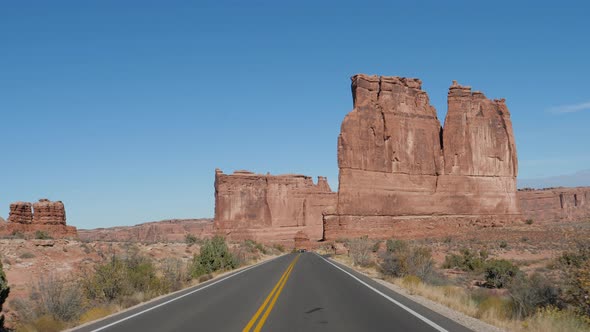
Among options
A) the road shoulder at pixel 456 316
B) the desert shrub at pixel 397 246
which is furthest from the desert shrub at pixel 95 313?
the desert shrub at pixel 397 246

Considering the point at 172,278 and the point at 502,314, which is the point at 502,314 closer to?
the point at 502,314

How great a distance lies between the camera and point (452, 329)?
9.27m

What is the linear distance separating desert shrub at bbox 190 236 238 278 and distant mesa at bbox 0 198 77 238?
26757mm

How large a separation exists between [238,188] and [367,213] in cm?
4160

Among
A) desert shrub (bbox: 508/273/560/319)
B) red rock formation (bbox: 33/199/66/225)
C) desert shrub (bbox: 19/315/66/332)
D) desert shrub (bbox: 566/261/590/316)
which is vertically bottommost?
desert shrub (bbox: 19/315/66/332)

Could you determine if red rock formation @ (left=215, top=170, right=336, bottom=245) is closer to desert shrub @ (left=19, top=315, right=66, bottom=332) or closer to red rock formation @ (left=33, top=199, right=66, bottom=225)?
red rock formation @ (left=33, top=199, right=66, bottom=225)

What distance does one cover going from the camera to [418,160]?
93.6 meters

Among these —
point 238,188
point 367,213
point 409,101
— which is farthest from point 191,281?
point 238,188

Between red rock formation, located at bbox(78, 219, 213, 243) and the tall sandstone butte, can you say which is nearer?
the tall sandstone butte

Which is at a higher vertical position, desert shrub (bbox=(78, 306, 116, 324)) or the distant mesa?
the distant mesa

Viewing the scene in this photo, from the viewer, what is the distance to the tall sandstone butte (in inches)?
3447

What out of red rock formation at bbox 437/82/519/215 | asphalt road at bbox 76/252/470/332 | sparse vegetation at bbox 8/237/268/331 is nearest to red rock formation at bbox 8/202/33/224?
sparse vegetation at bbox 8/237/268/331

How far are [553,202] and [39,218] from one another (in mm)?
131925

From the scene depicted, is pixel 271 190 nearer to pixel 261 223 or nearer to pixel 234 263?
pixel 261 223
